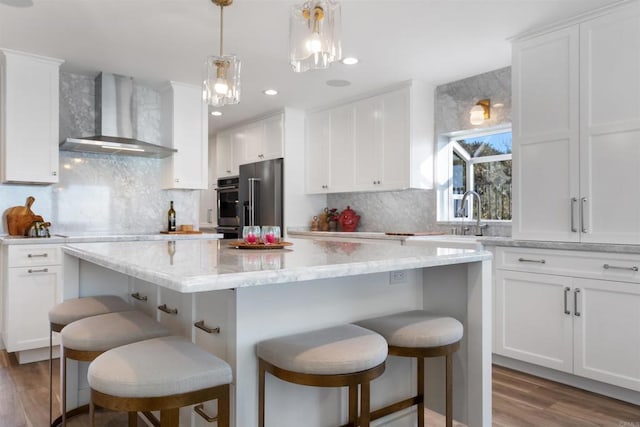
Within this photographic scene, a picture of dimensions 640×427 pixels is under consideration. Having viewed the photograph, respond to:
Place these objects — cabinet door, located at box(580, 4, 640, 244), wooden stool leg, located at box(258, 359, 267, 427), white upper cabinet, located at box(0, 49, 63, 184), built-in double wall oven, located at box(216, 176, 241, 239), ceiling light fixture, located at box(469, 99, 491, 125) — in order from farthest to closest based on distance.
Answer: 1. built-in double wall oven, located at box(216, 176, 241, 239)
2. ceiling light fixture, located at box(469, 99, 491, 125)
3. white upper cabinet, located at box(0, 49, 63, 184)
4. cabinet door, located at box(580, 4, 640, 244)
5. wooden stool leg, located at box(258, 359, 267, 427)

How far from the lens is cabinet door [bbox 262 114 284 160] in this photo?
539 cm

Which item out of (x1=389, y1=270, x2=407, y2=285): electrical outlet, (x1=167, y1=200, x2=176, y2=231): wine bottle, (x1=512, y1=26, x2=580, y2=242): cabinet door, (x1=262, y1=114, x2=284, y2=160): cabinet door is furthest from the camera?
(x1=262, y1=114, x2=284, y2=160): cabinet door

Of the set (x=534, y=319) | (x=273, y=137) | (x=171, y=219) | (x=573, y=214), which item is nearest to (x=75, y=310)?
(x=171, y=219)

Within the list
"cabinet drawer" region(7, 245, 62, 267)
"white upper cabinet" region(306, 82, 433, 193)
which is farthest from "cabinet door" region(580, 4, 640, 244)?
"cabinet drawer" region(7, 245, 62, 267)

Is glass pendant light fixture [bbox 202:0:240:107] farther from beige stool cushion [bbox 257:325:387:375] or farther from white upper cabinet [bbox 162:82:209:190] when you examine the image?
white upper cabinet [bbox 162:82:209:190]

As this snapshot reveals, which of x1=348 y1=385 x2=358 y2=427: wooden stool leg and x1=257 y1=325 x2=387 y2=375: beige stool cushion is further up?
x1=257 y1=325 x2=387 y2=375: beige stool cushion

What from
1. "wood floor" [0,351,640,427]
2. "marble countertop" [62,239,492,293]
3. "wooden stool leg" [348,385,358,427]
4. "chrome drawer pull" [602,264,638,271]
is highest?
"marble countertop" [62,239,492,293]

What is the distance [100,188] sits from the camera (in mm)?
4289

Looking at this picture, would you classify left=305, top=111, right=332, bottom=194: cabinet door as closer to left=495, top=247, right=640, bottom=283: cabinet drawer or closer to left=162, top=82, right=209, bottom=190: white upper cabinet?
left=162, top=82, right=209, bottom=190: white upper cabinet

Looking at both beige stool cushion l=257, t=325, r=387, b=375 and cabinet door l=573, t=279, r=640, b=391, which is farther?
cabinet door l=573, t=279, r=640, b=391

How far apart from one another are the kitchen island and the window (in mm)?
2080

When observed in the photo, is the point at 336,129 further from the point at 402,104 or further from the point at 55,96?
the point at 55,96

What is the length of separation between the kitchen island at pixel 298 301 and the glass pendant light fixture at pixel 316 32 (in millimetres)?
893

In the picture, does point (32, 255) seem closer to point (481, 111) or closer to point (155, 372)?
point (155, 372)
